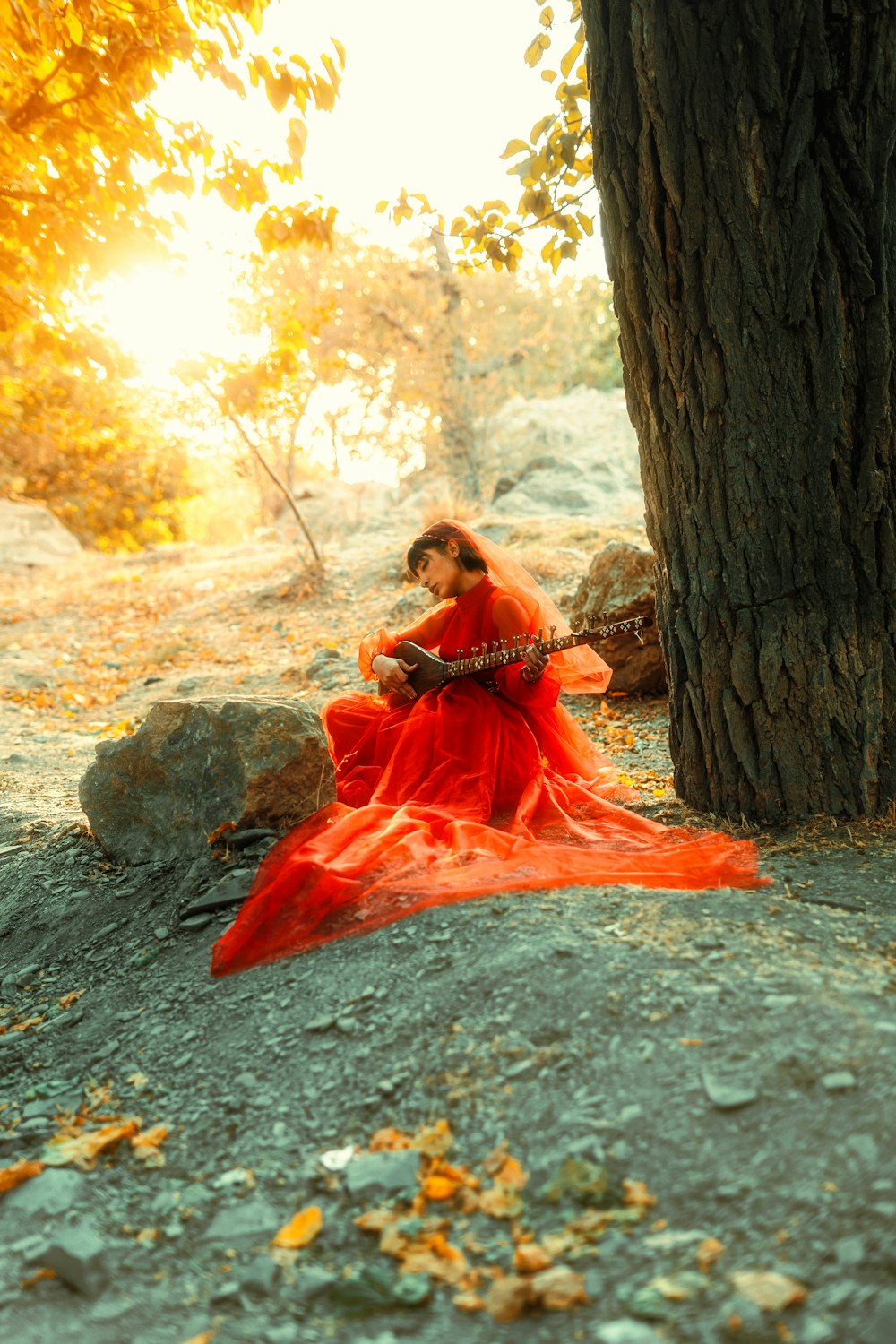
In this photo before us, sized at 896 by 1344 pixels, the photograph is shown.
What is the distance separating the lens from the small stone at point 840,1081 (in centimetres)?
166

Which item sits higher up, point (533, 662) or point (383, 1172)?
point (533, 662)

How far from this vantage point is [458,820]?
123 inches

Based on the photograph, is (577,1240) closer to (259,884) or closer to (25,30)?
(259,884)

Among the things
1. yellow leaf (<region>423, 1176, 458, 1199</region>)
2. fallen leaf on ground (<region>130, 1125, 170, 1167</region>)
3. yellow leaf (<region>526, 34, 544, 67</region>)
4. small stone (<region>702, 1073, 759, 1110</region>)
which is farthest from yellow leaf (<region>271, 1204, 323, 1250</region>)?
yellow leaf (<region>526, 34, 544, 67</region>)

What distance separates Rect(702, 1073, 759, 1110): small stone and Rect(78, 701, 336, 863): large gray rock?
1870 millimetres

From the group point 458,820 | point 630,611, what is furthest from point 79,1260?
point 630,611

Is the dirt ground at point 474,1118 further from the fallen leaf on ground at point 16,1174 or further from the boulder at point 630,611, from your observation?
the boulder at point 630,611

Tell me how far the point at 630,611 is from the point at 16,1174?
4.35 metres

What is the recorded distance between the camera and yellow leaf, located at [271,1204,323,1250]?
1612mm

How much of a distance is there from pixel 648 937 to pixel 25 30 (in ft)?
15.6

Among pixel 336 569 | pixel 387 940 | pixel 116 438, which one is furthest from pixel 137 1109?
pixel 116 438

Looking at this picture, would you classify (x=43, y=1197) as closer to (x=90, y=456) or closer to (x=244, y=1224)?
(x=244, y=1224)

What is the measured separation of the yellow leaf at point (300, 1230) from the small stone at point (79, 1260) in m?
0.33

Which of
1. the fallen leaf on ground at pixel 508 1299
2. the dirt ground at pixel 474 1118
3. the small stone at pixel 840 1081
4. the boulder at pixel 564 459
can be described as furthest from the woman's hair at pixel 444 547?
the boulder at pixel 564 459
